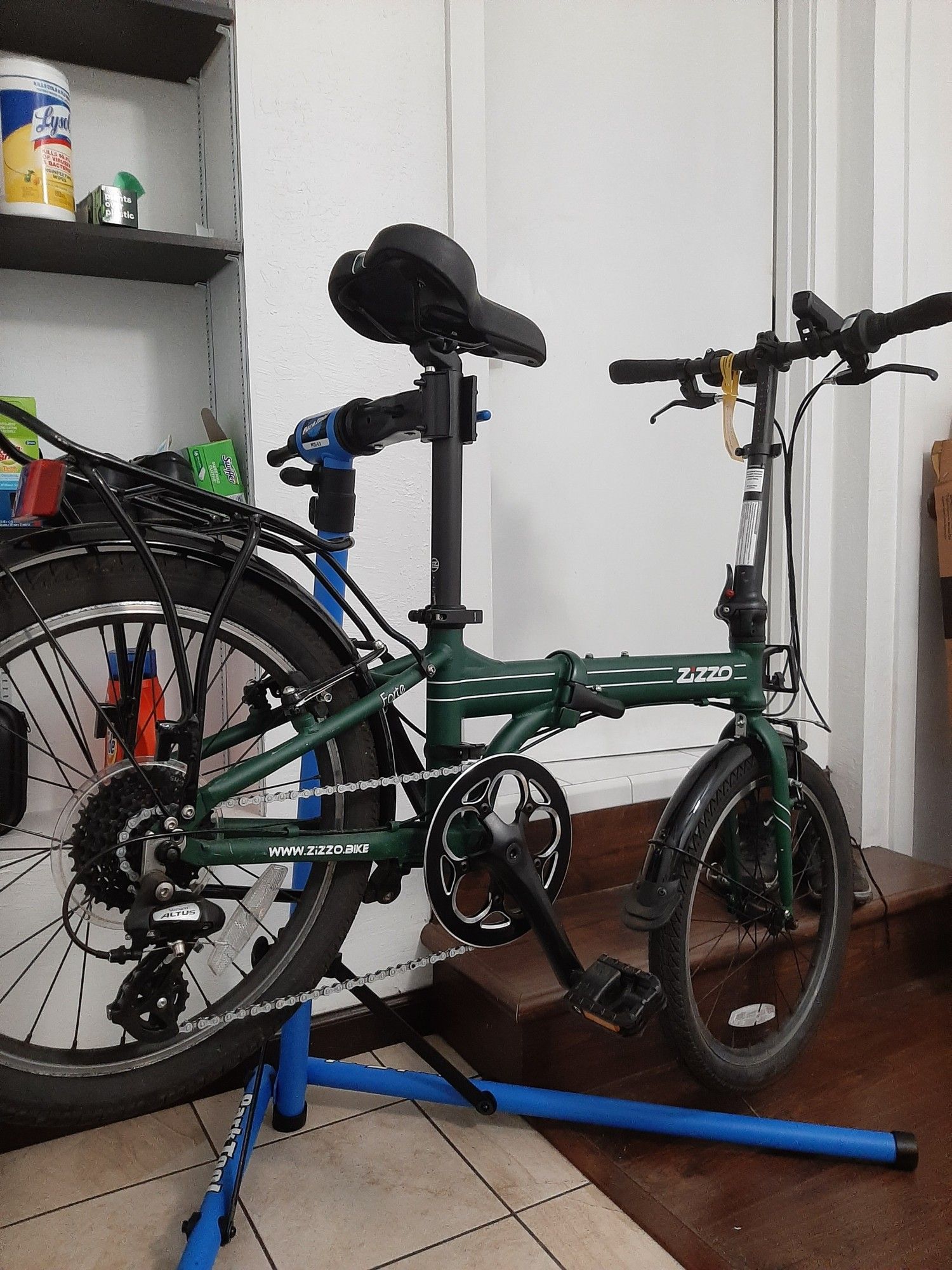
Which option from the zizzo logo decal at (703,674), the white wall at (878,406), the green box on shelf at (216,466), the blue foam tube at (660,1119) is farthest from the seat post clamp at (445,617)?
the white wall at (878,406)

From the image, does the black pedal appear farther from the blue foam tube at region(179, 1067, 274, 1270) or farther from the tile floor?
the blue foam tube at region(179, 1067, 274, 1270)

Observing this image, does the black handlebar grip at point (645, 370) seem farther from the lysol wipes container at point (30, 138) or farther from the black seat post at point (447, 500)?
the lysol wipes container at point (30, 138)

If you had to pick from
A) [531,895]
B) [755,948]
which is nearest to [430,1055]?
[531,895]

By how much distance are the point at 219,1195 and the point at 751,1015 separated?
87cm

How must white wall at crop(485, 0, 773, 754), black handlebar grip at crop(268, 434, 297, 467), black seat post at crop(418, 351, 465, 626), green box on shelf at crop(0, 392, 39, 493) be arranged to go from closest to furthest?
black seat post at crop(418, 351, 465, 626) → black handlebar grip at crop(268, 434, 297, 467) → green box on shelf at crop(0, 392, 39, 493) → white wall at crop(485, 0, 773, 754)

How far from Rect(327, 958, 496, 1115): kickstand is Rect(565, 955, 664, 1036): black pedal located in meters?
0.23

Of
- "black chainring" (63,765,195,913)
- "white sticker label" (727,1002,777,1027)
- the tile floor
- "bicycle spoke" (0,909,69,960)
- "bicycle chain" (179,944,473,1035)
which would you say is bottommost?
the tile floor

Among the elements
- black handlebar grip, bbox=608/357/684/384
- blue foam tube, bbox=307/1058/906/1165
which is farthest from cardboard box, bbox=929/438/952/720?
blue foam tube, bbox=307/1058/906/1165

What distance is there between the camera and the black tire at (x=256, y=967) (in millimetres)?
901

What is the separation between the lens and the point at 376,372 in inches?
63.7

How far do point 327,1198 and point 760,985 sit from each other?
0.85 metres

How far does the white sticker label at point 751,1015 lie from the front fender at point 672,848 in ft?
1.15

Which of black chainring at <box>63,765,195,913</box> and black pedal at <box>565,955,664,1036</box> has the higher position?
black chainring at <box>63,765,195,913</box>

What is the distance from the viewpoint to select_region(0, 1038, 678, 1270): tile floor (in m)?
1.24
